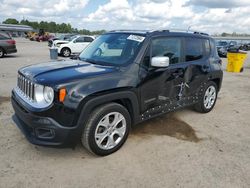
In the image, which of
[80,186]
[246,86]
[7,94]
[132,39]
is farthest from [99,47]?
[246,86]

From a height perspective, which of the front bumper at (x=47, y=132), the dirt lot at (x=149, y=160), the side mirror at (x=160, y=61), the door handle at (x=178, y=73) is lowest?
the dirt lot at (x=149, y=160)

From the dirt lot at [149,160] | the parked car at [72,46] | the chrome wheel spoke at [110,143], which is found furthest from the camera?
the parked car at [72,46]

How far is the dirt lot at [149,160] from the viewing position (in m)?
3.02

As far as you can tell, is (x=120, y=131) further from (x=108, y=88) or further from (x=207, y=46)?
(x=207, y=46)

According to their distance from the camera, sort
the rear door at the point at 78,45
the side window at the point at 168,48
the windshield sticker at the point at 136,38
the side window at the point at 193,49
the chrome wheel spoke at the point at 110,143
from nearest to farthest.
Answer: the chrome wheel spoke at the point at 110,143, the windshield sticker at the point at 136,38, the side window at the point at 168,48, the side window at the point at 193,49, the rear door at the point at 78,45

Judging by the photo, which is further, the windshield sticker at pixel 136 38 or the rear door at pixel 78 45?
the rear door at pixel 78 45

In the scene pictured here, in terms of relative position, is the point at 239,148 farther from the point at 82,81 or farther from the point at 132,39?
the point at 82,81

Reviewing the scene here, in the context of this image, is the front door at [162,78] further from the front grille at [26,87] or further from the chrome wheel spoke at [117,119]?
the front grille at [26,87]

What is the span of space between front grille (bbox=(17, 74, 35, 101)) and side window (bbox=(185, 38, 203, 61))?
2.86 metres

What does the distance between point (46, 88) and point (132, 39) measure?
1.69 m

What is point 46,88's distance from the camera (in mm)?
3141

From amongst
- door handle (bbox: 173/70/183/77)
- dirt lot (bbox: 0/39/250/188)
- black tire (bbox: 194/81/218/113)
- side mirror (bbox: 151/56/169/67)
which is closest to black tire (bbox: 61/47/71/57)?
dirt lot (bbox: 0/39/250/188)

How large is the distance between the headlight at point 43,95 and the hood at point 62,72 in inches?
3.0

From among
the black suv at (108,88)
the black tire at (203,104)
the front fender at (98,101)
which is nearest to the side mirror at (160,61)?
the black suv at (108,88)
